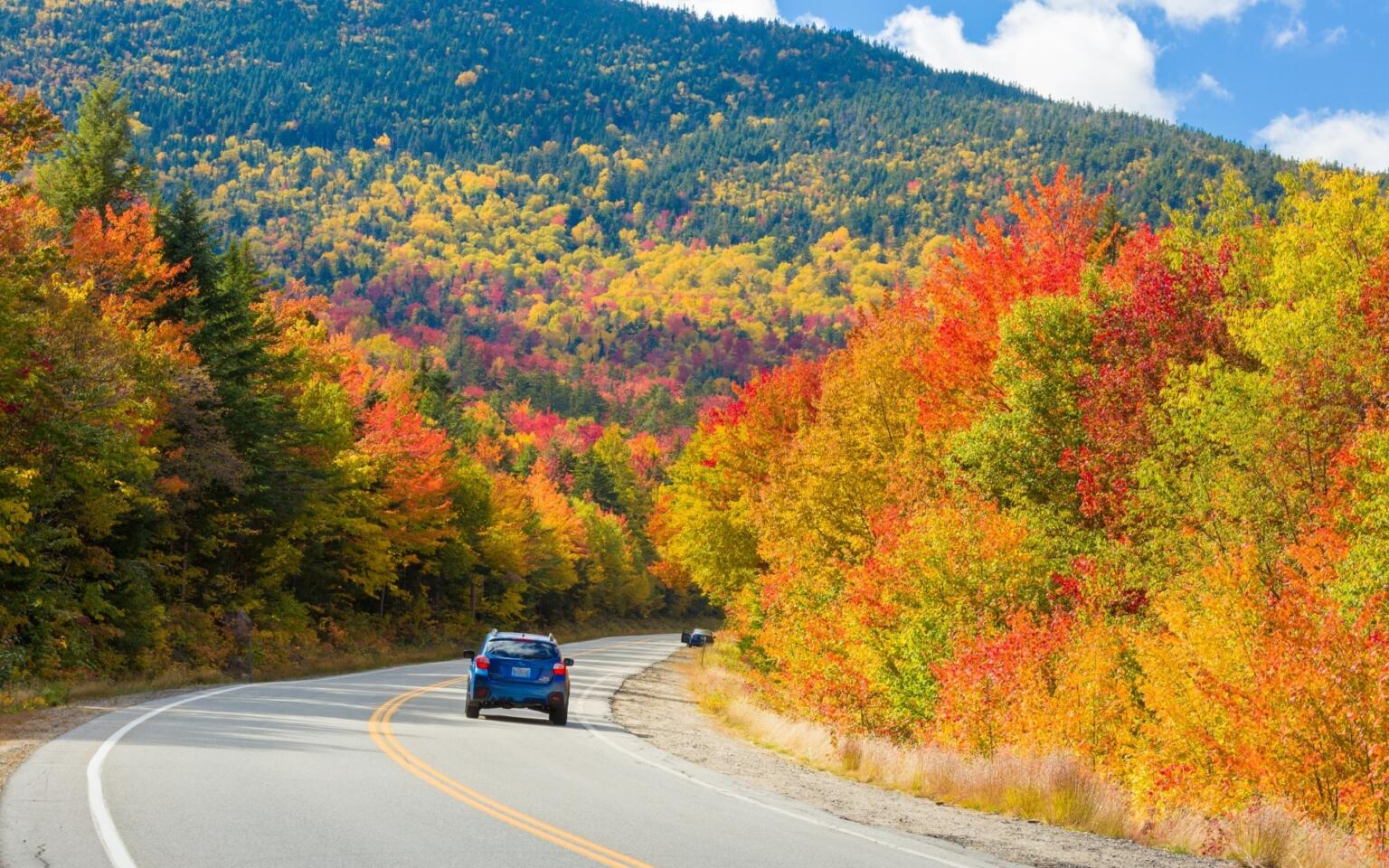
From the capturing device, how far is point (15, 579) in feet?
86.7

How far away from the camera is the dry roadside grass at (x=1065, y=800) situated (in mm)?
11750

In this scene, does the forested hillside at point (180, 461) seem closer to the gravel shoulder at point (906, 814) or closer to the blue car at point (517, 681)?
the blue car at point (517, 681)

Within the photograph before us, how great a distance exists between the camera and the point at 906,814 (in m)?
13.9

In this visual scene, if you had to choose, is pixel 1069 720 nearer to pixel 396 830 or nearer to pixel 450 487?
pixel 396 830

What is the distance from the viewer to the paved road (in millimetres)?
9656

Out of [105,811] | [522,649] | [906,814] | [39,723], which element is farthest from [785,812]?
[39,723]

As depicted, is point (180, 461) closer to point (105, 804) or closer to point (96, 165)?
point (96, 165)

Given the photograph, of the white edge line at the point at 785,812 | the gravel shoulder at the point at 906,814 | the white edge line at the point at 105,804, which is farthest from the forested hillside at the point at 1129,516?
the white edge line at the point at 105,804

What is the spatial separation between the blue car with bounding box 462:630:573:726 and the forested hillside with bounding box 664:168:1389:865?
15.3ft

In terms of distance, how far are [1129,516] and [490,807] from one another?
15.8 metres

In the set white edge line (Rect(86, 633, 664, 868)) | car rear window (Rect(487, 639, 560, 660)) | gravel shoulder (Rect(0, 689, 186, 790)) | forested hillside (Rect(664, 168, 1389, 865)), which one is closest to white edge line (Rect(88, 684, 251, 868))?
white edge line (Rect(86, 633, 664, 868))

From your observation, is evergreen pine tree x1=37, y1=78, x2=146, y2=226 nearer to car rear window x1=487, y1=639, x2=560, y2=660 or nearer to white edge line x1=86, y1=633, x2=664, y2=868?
white edge line x1=86, y1=633, x2=664, y2=868

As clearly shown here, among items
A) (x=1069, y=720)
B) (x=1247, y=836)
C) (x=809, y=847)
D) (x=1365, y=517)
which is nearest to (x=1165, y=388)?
(x=1365, y=517)

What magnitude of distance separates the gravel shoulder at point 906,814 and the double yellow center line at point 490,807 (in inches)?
139
